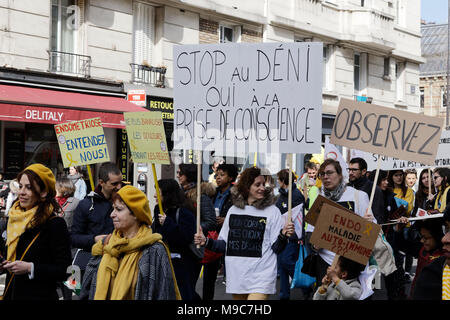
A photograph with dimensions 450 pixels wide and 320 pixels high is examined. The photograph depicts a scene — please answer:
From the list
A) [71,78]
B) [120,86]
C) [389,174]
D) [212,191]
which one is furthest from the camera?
[120,86]

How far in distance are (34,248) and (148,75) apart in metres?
15.0

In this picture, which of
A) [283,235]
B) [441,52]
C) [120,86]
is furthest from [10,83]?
[441,52]

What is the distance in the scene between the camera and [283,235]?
6430 mm

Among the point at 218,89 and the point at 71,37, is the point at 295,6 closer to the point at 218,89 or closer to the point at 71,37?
the point at 71,37

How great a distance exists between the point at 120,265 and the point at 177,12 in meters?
16.1

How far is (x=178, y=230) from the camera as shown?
656 cm

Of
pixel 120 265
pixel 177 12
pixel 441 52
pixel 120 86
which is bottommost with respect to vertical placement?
pixel 120 265

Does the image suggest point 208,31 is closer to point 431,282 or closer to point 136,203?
point 136,203

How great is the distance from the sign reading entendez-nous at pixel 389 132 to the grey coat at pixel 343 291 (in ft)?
4.63

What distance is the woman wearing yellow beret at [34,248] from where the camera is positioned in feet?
15.9

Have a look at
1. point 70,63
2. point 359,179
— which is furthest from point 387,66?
point 359,179

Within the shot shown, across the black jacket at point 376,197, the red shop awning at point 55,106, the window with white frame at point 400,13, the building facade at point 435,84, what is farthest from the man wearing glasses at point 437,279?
the building facade at point 435,84

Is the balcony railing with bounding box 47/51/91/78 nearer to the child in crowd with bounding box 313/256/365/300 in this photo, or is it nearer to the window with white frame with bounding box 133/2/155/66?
the window with white frame with bounding box 133/2/155/66

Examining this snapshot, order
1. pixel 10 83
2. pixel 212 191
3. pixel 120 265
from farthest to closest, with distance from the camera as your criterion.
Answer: pixel 10 83
pixel 212 191
pixel 120 265
